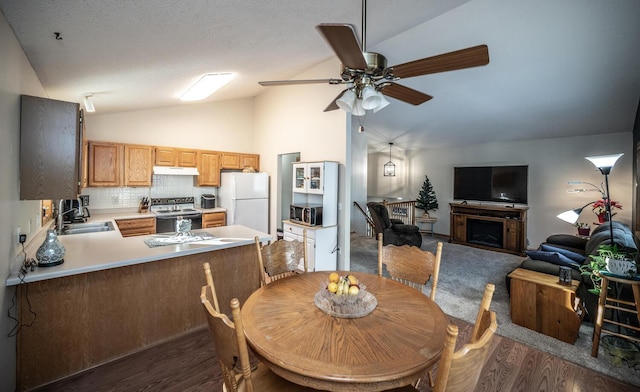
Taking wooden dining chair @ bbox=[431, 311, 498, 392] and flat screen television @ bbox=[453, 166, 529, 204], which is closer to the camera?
wooden dining chair @ bbox=[431, 311, 498, 392]

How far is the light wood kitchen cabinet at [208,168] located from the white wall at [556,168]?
589cm

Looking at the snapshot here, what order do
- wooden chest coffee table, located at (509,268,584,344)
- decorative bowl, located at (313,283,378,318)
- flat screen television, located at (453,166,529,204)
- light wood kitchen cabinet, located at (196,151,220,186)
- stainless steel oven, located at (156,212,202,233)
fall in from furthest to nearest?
flat screen television, located at (453,166,529,204)
light wood kitchen cabinet, located at (196,151,220,186)
stainless steel oven, located at (156,212,202,233)
wooden chest coffee table, located at (509,268,584,344)
decorative bowl, located at (313,283,378,318)

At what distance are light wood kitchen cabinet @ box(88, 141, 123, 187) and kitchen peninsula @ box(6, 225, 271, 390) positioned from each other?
5.77 ft

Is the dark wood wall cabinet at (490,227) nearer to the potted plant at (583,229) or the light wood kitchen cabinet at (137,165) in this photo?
the potted plant at (583,229)

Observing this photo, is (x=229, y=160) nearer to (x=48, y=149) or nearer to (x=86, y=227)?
(x=86, y=227)

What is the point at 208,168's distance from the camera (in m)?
5.22

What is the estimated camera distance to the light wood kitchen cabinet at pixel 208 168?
5129 mm

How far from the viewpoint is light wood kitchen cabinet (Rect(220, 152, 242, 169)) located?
5383mm

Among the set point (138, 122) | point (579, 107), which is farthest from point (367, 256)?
point (138, 122)

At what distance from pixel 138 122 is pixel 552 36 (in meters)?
5.98

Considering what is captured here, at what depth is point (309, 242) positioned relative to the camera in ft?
12.9

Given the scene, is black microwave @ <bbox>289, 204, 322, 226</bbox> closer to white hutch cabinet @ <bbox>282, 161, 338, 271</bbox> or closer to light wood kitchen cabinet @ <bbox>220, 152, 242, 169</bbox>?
white hutch cabinet @ <bbox>282, 161, 338, 271</bbox>

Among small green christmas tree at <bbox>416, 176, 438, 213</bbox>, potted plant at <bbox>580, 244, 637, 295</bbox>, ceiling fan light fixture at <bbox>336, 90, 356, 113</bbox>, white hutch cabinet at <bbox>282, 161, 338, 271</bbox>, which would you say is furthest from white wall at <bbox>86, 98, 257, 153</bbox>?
potted plant at <bbox>580, 244, 637, 295</bbox>

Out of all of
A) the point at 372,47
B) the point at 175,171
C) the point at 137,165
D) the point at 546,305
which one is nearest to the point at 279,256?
the point at 546,305
